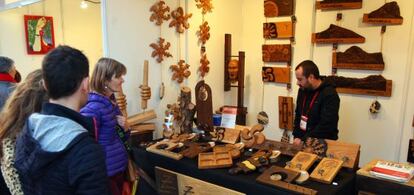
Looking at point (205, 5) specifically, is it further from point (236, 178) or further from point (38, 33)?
point (236, 178)

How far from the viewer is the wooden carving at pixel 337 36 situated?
304 cm

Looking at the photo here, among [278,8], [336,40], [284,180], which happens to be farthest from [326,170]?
[278,8]

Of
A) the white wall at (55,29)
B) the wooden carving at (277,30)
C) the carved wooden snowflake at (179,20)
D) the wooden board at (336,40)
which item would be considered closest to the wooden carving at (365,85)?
the wooden board at (336,40)

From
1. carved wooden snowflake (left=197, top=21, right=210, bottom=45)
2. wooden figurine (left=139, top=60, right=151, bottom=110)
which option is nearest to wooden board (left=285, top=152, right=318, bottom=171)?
wooden figurine (left=139, top=60, right=151, bottom=110)

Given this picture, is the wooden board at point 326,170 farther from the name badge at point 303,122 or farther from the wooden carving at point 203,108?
the wooden carving at point 203,108

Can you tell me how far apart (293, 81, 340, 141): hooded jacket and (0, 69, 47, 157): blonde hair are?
187cm

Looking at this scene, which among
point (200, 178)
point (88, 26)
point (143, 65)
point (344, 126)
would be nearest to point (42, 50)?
point (88, 26)

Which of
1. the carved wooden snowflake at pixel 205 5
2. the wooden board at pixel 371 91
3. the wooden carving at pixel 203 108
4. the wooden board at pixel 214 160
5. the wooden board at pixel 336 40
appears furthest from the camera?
the carved wooden snowflake at pixel 205 5

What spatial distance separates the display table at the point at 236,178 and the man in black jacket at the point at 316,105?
0.60 meters

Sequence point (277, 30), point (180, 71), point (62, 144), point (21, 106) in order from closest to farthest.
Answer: point (62, 144) < point (21, 106) < point (180, 71) < point (277, 30)

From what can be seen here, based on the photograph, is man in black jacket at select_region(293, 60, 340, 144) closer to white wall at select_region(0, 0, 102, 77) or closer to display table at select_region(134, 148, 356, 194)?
display table at select_region(134, 148, 356, 194)

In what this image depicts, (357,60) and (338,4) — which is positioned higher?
(338,4)

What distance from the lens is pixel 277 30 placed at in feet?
11.7

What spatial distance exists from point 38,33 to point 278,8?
2435mm
